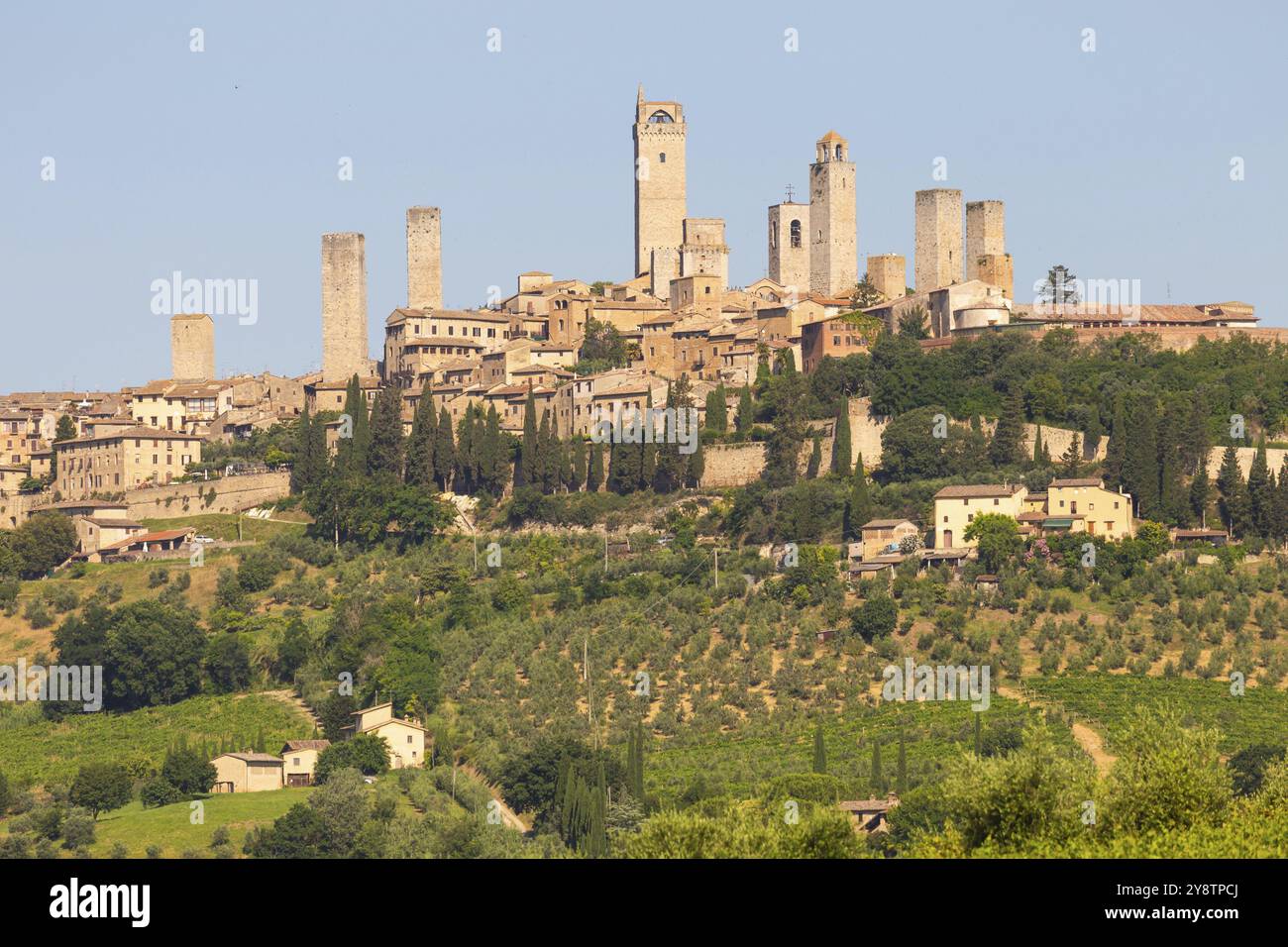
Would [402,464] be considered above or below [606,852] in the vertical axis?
above

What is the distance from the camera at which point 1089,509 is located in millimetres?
56219

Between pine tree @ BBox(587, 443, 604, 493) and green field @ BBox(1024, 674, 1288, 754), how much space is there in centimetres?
1563

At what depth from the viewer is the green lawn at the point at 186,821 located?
143 ft

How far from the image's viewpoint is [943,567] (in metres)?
55.5

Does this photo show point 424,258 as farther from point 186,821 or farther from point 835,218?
point 186,821

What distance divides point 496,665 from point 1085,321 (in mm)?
23208

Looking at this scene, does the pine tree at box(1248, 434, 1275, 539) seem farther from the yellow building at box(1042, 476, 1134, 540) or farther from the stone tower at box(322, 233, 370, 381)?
the stone tower at box(322, 233, 370, 381)

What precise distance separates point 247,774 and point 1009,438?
845 inches

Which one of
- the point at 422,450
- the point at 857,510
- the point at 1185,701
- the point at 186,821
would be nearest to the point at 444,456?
the point at 422,450

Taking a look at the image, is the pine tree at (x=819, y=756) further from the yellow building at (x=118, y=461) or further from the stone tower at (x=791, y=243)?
the stone tower at (x=791, y=243)

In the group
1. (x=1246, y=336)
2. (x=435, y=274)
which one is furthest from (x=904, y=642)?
(x=435, y=274)

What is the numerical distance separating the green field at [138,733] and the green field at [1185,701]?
16314 millimetres
